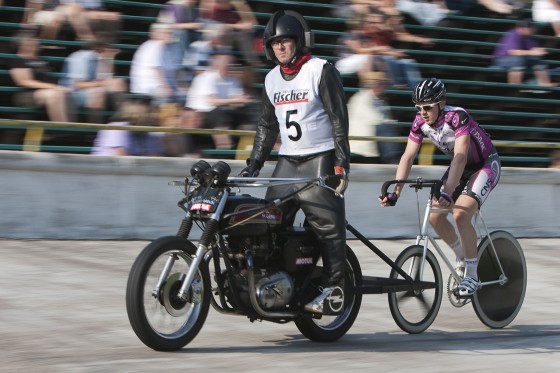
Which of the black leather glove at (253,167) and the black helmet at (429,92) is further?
the black helmet at (429,92)

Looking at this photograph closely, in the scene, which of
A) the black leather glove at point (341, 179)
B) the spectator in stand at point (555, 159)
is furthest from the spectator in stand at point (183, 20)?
the spectator in stand at point (555, 159)

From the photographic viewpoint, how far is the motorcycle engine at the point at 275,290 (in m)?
7.02

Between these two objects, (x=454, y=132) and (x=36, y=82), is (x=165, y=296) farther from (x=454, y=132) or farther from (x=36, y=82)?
(x=36, y=82)

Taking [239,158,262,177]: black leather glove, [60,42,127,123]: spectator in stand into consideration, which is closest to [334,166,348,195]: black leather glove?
[239,158,262,177]: black leather glove

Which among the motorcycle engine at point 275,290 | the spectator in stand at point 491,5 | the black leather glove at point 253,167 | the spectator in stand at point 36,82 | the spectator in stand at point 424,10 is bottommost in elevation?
the motorcycle engine at point 275,290

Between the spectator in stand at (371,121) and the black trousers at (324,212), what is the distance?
5.51 metres

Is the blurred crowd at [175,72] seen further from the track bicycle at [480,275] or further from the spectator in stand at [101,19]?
the track bicycle at [480,275]

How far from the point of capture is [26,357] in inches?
257

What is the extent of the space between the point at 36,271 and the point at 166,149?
8.64 feet

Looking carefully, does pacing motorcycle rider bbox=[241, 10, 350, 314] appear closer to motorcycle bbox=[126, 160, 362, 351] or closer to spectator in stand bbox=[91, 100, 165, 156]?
motorcycle bbox=[126, 160, 362, 351]

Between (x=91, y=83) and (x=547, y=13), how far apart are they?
7.98 meters

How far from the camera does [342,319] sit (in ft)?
25.5

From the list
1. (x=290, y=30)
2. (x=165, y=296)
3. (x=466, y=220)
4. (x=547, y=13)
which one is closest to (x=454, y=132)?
(x=466, y=220)

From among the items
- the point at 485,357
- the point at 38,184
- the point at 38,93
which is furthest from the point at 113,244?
the point at 485,357
